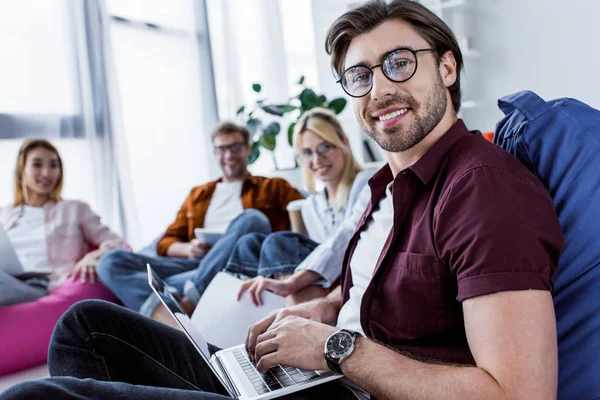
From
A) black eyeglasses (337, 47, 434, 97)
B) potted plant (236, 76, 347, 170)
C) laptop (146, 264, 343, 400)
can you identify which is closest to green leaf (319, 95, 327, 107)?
potted plant (236, 76, 347, 170)

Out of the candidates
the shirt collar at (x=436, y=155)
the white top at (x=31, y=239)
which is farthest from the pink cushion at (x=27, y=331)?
the shirt collar at (x=436, y=155)

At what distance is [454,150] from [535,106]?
189mm

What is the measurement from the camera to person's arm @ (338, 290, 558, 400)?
0.81 m

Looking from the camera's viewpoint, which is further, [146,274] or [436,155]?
[146,274]

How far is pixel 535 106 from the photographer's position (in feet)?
3.74

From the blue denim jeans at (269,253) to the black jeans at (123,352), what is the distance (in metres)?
0.95

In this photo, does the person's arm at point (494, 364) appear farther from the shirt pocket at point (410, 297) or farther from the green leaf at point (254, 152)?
Answer: the green leaf at point (254, 152)

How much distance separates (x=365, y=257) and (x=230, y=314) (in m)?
0.92

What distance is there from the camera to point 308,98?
14.2 feet

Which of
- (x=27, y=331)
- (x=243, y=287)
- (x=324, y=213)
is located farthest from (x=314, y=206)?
(x=27, y=331)

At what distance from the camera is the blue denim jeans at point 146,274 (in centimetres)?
265

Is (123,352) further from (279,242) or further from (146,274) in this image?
(146,274)

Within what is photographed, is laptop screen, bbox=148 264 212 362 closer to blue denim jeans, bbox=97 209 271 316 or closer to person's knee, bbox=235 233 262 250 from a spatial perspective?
person's knee, bbox=235 233 262 250

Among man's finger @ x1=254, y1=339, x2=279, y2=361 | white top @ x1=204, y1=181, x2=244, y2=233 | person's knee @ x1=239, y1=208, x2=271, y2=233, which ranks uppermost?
white top @ x1=204, y1=181, x2=244, y2=233
